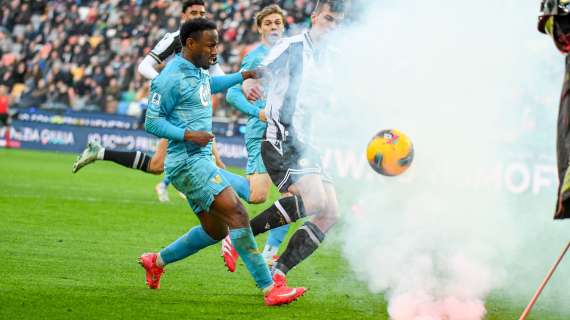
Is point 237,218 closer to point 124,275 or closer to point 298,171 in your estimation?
point 298,171

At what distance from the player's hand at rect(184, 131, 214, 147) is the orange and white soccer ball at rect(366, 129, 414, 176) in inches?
62.3

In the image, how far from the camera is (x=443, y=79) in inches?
347

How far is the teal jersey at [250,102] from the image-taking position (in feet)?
32.3

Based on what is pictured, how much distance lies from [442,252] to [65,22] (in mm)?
25046

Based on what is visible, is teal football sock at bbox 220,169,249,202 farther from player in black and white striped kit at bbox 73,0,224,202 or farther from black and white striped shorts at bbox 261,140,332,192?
black and white striped shorts at bbox 261,140,332,192

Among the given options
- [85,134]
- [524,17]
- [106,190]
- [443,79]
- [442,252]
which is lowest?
[85,134]

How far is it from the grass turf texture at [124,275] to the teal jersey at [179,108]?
1034 mm

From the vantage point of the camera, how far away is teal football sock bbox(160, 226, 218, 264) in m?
7.87

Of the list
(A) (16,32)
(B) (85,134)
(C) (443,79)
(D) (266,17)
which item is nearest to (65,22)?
(A) (16,32)

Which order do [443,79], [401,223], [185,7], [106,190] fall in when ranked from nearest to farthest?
[401,223] → [443,79] → [185,7] → [106,190]

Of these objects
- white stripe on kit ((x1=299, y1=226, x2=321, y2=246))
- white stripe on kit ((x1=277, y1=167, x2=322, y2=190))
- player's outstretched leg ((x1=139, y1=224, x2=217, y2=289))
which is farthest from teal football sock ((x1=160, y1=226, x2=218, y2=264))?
white stripe on kit ((x1=277, y1=167, x2=322, y2=190))

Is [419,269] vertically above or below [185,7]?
below

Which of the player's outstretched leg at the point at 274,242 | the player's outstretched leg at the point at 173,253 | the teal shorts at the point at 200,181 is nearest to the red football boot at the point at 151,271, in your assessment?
the player's outstretched leg at the point at 173,253

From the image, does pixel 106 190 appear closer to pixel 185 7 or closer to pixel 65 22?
pixel 185 7
